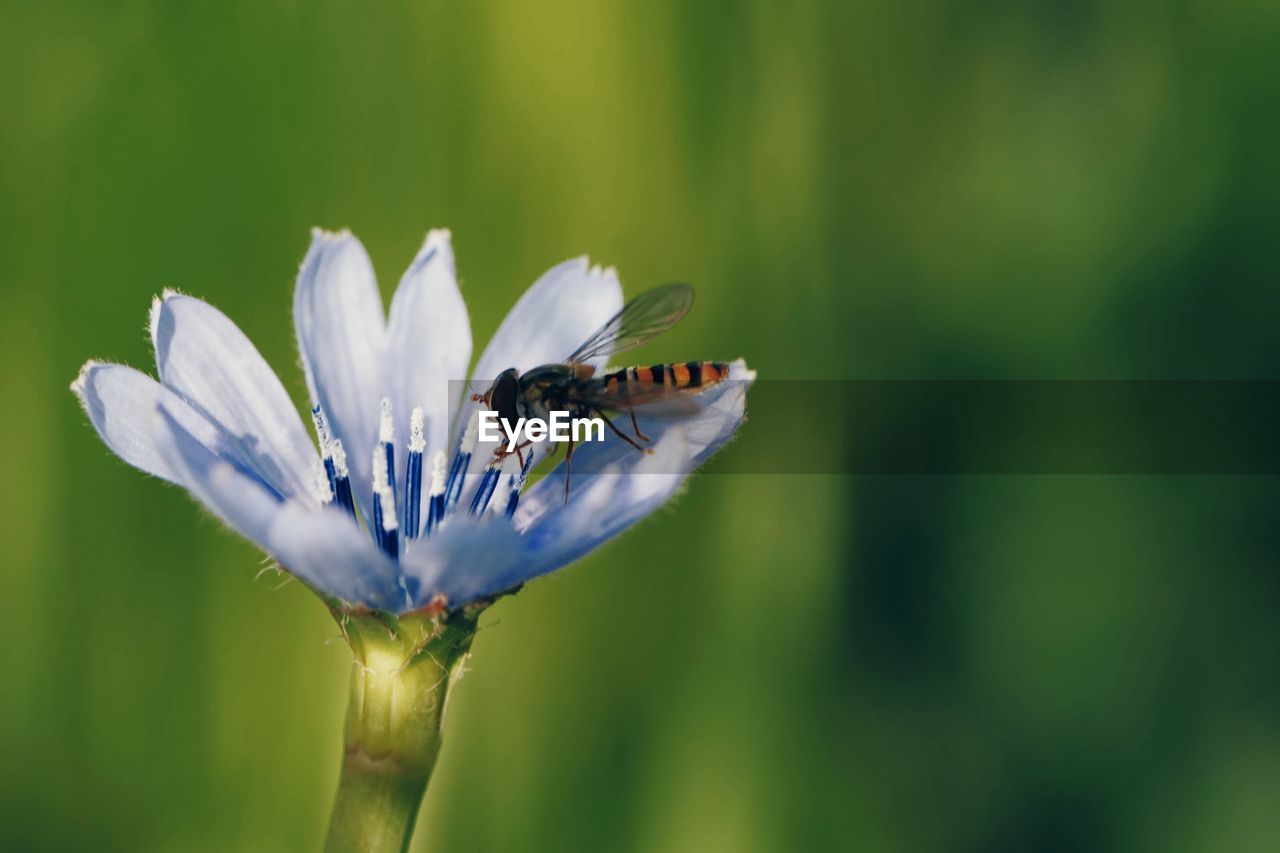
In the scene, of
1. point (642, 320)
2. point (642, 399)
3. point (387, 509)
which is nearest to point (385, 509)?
point (387, 509)

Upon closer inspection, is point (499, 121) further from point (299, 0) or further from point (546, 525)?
point (546, 525)

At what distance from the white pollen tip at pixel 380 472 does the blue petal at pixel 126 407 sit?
0.29 m

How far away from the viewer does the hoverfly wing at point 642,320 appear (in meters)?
2.70

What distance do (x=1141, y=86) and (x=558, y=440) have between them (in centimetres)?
273

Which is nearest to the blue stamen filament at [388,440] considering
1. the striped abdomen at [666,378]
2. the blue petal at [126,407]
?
the blue petal at [126,407]

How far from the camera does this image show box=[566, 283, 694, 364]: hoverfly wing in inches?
106

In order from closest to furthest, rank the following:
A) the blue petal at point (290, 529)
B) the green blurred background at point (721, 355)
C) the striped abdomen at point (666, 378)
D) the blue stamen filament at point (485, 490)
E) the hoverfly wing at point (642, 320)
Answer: the blue petal at point (290, 529), the striped abdomen at point (666, 378), the blue stamen filament at point (485, 490), the hoverfly wing at point (642, 320), the green blurred background at point (721, 355)

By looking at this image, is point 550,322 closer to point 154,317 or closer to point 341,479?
point 341,479

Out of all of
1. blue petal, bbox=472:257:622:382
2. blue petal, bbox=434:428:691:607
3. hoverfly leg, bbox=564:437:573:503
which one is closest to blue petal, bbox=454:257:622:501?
blue petal, bbox=472:257:622:382

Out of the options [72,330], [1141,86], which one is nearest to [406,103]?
[72,330]

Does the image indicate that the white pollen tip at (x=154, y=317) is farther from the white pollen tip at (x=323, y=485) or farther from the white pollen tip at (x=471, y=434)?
the white pollen tip at (x=471, y=434)

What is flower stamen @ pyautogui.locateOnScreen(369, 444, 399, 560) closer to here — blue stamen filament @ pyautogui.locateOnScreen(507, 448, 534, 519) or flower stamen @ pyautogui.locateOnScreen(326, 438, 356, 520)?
flower stamen @ pyautogui.locateOnScreen(326, 438, 356, 520)

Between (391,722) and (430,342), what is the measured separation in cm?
85

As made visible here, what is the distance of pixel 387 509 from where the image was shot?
2.34 meters
